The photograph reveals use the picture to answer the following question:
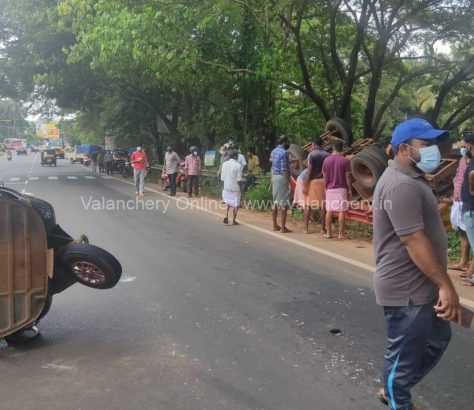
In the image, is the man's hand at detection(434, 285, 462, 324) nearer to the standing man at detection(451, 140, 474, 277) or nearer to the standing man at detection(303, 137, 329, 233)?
the standing man at detection(451, 140, 474, 277)

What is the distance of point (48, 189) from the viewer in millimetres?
20500

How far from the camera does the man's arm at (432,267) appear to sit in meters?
2.78

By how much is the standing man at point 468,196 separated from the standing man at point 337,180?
3.02 metres

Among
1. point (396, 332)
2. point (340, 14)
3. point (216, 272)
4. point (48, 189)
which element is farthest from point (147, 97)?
point (396, 332)

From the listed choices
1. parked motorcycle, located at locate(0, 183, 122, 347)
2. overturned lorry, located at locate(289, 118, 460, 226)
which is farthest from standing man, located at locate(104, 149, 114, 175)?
parked motorcycle, located at locate(0, 183, 122, 347)

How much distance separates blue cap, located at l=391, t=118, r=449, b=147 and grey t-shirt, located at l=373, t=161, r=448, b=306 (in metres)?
0.14

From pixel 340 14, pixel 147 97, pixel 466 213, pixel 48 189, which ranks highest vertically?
pixel 340 14

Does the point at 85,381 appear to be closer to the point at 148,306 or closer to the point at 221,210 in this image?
the point at 148,306

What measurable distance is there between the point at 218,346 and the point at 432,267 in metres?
2.22

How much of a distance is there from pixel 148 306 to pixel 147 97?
860 inches

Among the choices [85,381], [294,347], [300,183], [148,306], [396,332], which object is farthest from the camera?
[300,183]

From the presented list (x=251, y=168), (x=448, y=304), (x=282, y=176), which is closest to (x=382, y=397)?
(x=448, y=304)

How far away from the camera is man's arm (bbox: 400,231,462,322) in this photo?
9.11 ft

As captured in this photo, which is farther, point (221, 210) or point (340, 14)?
point (340, 14)
